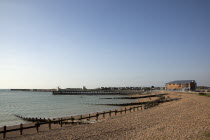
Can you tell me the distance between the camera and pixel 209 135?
1231 centimetres

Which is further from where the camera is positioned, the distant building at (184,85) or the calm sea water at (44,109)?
the distant building at (184,85)

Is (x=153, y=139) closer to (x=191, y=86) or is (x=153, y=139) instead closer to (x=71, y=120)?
(x=71, y=120)

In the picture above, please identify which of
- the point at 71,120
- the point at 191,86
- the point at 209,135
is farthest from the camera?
the point at 191,86

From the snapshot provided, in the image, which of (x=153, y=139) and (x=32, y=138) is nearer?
(x=153, y=139)

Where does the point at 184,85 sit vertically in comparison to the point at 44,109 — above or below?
above

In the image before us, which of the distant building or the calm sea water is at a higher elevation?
the distant building

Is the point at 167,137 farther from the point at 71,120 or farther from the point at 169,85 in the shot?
the point at 169,85

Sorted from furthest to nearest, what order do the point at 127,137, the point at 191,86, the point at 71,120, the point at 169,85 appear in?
the point at 169,85
the point at 191,86
the point at 71,120
the point at 127,137

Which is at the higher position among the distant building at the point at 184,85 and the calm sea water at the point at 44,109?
the distant building at the point at 184,85

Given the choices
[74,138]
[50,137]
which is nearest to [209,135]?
[74,138]

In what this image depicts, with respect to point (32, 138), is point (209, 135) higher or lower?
higher

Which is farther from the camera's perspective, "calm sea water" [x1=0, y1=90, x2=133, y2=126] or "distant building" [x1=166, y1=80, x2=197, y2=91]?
"distant building" [x1=166, y1=80, x2=197, y2=91]

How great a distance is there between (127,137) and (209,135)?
541 cm

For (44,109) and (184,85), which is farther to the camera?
(184,85)
